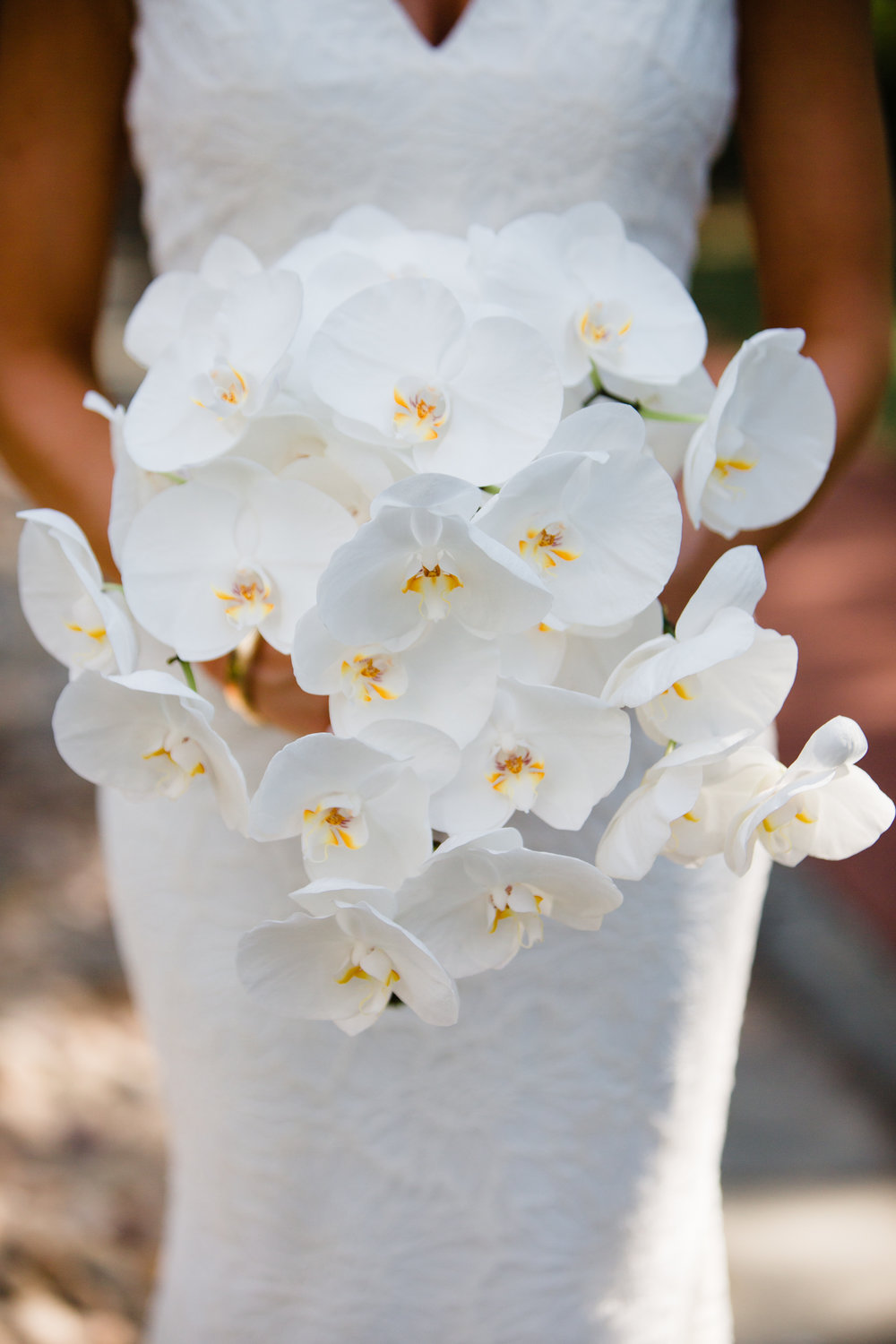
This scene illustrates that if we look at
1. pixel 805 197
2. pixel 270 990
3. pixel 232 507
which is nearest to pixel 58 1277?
pixel 270 990

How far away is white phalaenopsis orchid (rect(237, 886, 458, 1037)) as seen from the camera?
556mm

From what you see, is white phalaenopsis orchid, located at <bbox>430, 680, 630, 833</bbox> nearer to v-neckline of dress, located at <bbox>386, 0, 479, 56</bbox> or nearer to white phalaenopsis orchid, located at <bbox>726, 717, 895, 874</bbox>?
white phalaenopsis orchid, located at <bbox>726, 717, 895, 874</bbox>

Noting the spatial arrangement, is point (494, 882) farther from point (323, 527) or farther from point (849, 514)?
point (849, 514)

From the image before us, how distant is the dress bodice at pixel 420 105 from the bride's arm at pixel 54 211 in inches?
2.4

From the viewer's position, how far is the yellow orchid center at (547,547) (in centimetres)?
58

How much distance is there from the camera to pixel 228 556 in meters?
0.63

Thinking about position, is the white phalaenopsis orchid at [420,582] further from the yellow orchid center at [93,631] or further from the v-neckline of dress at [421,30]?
the v-neckline of dress at [421,30]

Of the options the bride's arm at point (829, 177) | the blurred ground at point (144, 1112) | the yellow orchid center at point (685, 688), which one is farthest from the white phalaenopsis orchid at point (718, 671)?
the blurred ground at point (144, 1112)

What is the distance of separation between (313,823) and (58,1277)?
1749 millimetres

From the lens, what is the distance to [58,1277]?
1.95 meters

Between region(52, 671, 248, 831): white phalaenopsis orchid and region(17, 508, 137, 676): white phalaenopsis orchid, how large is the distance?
3cm

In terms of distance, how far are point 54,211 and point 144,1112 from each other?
6.16ft

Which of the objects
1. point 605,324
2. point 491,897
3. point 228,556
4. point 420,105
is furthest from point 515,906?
point 420,105

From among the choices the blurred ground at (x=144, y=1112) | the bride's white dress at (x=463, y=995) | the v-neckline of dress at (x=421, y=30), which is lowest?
the blurred ground at (x=144, y=1112)
